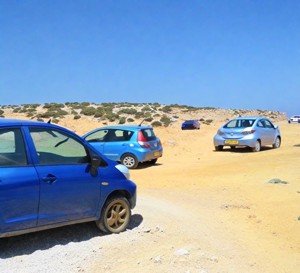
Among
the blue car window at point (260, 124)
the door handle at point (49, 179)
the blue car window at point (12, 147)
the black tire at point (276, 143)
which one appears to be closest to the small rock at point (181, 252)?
the door handle at point (49, 179)

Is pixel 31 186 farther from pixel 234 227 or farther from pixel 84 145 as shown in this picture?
pixel 234 227

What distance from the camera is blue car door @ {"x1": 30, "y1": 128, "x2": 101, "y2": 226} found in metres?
5.45

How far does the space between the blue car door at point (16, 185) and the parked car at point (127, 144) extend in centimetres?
994

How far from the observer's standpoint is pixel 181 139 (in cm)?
3189

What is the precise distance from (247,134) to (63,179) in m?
15.4

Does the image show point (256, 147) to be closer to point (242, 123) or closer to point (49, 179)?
point (242, 123)

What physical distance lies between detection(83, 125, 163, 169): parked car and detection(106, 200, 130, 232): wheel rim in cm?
867

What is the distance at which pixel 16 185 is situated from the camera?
16.7ft

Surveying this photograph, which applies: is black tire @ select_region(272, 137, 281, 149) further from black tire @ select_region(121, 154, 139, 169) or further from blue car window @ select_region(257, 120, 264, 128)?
black tire @ select_region(121, 154, 139, 169)

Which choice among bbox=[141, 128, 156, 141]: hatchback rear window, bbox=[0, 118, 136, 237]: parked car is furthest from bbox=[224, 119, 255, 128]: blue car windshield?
bbox=[0, 118, 136, 237]: parked car

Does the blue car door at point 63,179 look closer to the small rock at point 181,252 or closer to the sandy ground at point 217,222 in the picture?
the sandy ground at point 217,222

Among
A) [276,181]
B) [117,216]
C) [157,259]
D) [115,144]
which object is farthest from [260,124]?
[157,259]

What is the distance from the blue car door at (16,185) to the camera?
5012mm

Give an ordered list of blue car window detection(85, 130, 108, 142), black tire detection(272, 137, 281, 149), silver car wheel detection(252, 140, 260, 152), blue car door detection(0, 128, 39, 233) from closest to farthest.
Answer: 1. blue car door detection(0, 128, 39, 233)
2. blue car window detection(85, 130, 108, 142)
3. silver car wheel detection(252, 140, 260, 152)
4. black tire detection(272, 137, 281, 149)
